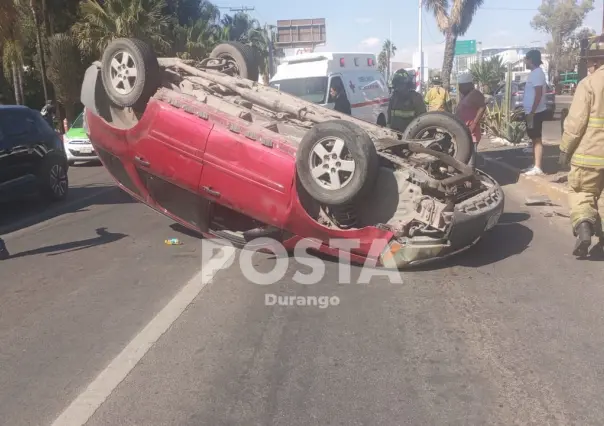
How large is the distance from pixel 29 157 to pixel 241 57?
12.9 feet

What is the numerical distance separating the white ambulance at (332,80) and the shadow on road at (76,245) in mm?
6106

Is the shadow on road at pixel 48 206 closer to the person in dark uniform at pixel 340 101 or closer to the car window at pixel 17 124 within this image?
the car window at pixel 17 124

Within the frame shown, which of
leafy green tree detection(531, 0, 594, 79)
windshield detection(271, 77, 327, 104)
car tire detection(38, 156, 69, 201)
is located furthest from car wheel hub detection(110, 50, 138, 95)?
leafy green tree detection(531, 0, 594, 79)

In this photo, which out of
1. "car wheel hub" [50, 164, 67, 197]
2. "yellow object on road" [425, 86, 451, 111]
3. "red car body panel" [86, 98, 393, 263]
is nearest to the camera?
"red car body panel" [86, 98, 393, 263]

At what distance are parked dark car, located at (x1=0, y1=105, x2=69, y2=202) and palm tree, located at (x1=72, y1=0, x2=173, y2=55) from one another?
16.0m

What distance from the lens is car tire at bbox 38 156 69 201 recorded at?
10633 millimetres

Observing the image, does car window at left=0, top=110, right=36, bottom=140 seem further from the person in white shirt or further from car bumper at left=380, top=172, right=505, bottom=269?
the person in white shirt

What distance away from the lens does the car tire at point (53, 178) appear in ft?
34.9

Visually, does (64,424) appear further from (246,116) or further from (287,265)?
(246,116)

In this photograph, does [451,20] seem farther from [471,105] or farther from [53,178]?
[53,178]

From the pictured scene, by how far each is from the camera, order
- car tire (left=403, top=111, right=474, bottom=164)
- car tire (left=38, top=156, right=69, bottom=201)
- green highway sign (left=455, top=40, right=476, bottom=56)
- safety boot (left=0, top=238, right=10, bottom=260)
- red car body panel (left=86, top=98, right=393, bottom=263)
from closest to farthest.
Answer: red car body panel (left=86, top=98, right=393, bottom=263) < safety boot (left=0, top=238, right=10, bottom=260) < car tire (left=403, top=111, right=474, bottom=164) < car tire (left=38, top=156, right=69, bottom=201) < green highway sign (left=455, top=40, right=476, bottom=56)

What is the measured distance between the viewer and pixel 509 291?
5387 millimetres

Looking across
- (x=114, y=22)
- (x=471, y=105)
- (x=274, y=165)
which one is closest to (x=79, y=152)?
(x=471, y=105)

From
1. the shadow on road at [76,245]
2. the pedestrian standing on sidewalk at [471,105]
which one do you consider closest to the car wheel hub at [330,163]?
the shadow on road at [76,245]
